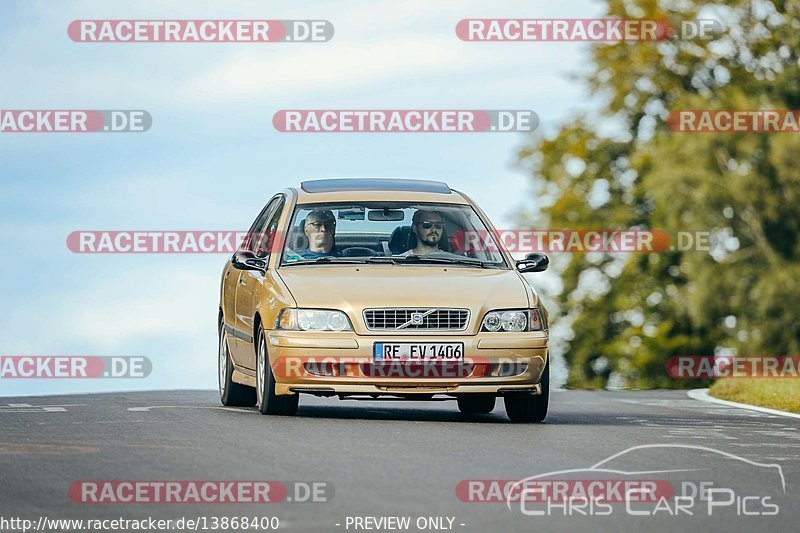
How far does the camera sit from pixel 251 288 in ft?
47.9

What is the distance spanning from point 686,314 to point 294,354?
109 feet

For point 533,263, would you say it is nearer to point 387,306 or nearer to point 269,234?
point 387,306

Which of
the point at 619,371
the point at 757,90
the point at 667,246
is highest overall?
the point at 757,90

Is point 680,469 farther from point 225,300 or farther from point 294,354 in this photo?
point 225,300

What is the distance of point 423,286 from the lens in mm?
13547

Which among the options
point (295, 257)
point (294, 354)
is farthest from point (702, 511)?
point (295, 257)

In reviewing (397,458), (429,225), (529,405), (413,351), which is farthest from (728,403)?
(397,458)

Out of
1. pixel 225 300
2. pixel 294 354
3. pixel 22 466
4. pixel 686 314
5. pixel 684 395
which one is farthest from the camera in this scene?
pixel 686 314

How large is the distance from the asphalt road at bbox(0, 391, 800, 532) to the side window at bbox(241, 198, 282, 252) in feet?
5.47

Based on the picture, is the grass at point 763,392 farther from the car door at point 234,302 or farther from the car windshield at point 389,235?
the car door at point 234,302

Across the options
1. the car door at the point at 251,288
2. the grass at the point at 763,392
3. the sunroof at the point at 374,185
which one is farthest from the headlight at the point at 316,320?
the grass at the point at 763,392

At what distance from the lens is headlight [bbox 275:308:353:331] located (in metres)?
13.3

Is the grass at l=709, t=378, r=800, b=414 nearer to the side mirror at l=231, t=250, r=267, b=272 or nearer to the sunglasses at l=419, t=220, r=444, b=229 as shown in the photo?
the sunglasses at l=419, t=220, r=444, b=229

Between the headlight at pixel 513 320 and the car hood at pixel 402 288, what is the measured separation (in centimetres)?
5
